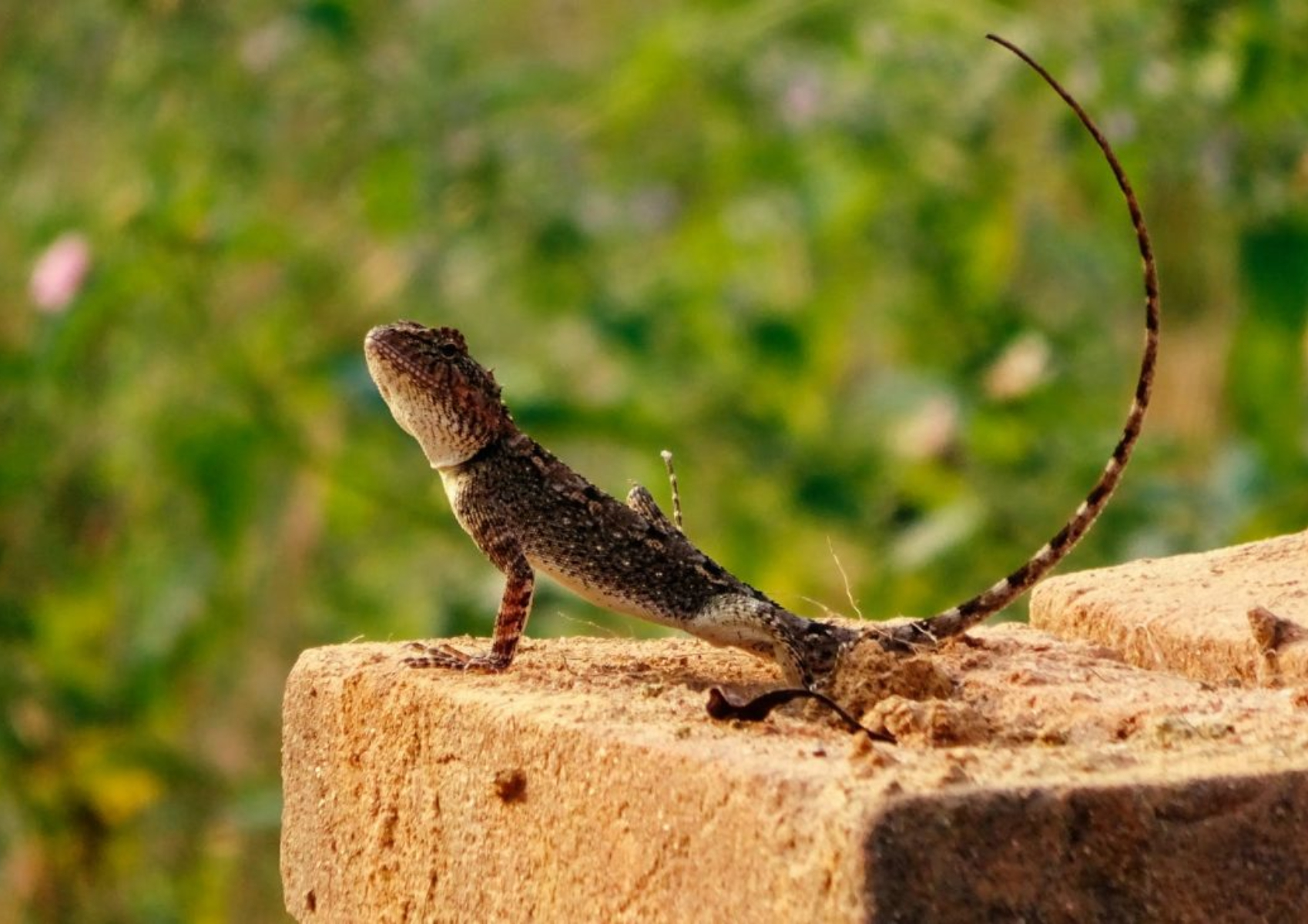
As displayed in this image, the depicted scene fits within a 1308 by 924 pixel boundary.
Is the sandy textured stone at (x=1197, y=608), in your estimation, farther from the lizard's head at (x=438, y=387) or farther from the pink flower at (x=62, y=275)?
the pink flower at (x=62, y=275)

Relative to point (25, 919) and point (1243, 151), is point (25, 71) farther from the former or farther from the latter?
point (1243, 151)

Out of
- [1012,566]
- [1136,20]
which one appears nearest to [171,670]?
[1012,566]

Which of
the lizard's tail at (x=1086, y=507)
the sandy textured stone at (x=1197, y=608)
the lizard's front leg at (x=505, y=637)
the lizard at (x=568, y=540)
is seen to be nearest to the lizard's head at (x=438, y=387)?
the lizard at (x=568, y=540)

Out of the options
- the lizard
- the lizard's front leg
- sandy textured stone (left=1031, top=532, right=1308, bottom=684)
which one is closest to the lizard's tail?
the lizard

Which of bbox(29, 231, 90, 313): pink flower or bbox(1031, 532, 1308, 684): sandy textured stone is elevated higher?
bbox(29, 231, 90, 313): pink flower

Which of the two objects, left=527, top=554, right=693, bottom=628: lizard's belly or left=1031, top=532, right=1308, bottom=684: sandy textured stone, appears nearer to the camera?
left=1031, top=532, right=1308, bottom=684: sandy textured stone

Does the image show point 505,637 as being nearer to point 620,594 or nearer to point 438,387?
point 620,594

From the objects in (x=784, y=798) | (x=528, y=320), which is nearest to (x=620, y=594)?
(x=784, y=798)

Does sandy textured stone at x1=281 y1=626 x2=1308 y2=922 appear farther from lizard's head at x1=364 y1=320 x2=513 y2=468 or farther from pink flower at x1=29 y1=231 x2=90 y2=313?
pink flower at x1=29 y1=231 x2=90 y2=313
